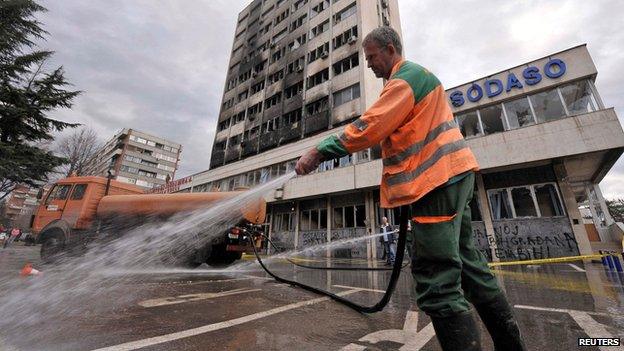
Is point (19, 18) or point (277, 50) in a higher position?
point (277, 50)

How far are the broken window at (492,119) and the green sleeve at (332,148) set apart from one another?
16.1 metres

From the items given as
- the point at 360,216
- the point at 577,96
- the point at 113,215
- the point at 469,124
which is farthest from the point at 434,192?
the point at 360,216

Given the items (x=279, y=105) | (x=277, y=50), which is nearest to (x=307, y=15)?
(x=277, y=50)

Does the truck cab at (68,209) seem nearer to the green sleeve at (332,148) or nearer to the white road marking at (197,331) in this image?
the white road marking at (197,331)

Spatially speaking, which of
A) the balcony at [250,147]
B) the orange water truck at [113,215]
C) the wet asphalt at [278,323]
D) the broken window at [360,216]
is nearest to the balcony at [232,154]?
the balcony at [250,147]

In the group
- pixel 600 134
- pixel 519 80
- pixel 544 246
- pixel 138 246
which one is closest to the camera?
pixel 138 246

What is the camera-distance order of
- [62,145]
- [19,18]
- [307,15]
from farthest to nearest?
[307,15], [62,145], [19,18]

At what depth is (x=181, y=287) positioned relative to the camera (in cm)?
469

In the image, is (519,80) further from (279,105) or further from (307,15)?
(307,15)

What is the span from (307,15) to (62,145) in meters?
30.4

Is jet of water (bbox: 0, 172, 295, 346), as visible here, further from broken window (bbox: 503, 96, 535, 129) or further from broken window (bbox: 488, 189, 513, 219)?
broken window (bbox: 503, 96, 535, 129)

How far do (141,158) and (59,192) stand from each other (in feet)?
235

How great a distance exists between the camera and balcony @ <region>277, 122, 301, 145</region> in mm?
26578

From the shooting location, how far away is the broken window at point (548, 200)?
1306cm
